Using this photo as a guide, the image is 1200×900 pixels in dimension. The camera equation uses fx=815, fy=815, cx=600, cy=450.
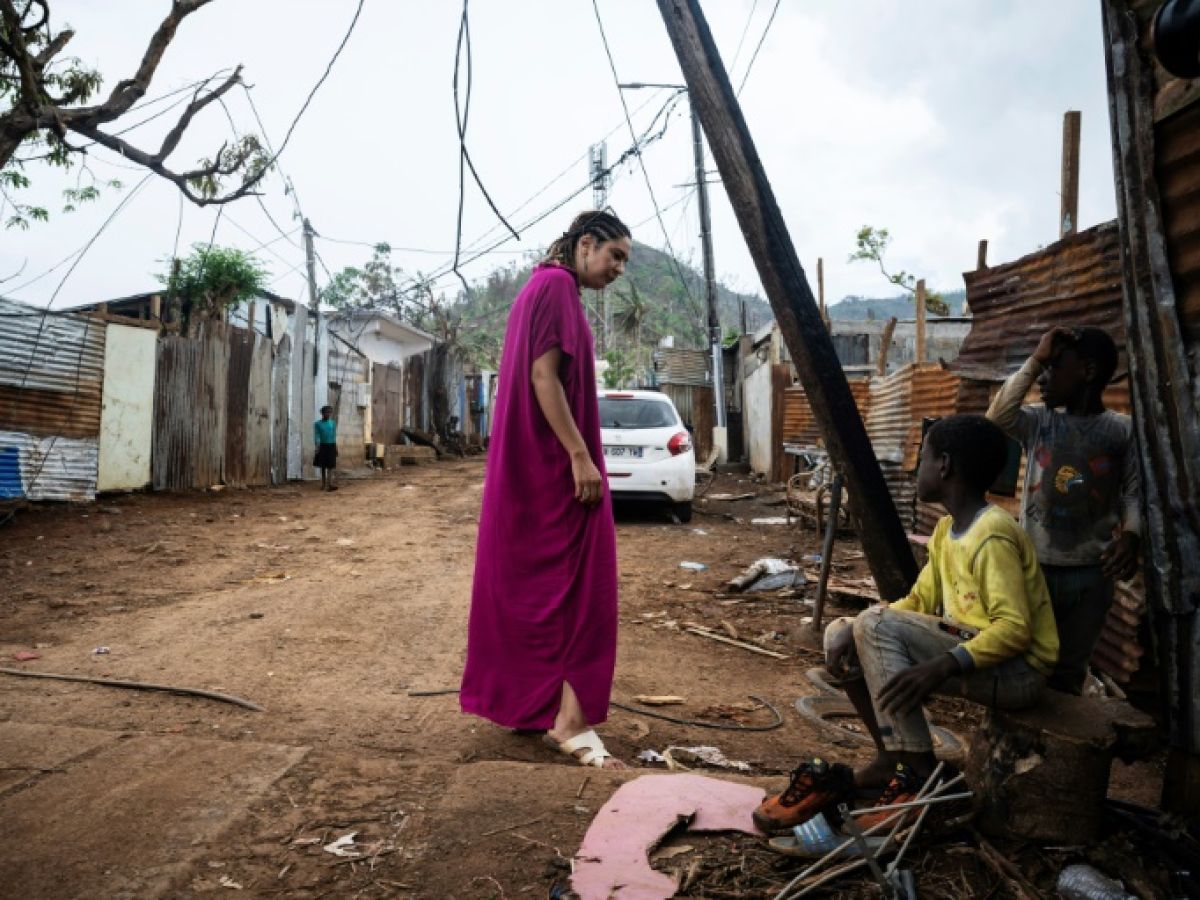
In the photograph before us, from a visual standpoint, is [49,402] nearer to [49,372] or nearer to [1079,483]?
[49,372]

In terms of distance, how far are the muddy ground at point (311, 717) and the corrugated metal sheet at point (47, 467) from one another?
2.60 ft

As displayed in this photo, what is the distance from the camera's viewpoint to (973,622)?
205cm

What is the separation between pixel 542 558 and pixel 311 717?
1283 millimetres

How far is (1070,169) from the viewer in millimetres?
4199

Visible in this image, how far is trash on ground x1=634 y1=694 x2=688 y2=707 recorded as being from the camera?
151 inches

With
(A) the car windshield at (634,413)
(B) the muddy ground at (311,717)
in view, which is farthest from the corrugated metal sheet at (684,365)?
(B) the muddy ground at (311,717)

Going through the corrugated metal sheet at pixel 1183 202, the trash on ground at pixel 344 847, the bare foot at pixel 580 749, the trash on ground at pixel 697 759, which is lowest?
the trash on ground at pixel 697 759

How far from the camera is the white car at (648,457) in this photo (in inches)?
372

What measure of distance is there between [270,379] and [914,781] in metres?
14.0

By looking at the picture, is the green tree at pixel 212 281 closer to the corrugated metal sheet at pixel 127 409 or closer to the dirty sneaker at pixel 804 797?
the corrugated metal sheet at pixel 127 409

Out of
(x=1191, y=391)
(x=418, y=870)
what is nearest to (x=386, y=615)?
(x=418, y=870)

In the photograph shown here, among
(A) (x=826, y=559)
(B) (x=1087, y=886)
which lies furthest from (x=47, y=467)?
(B) (x=1087, y=886)

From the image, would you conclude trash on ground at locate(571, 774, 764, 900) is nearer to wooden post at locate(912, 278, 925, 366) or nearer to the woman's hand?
the woman's hand

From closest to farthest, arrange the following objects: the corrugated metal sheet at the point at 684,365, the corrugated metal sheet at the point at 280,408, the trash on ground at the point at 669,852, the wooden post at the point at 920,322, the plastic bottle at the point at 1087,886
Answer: the plastic bottle at the point at 1087,886
the trash on ground at the point at 669,852
the wooden post at the point at 920,322
the corrugated metal sheet at the point at 280,408
the corrugated metal sheet at the point at 684,365
